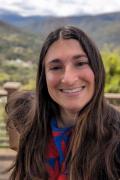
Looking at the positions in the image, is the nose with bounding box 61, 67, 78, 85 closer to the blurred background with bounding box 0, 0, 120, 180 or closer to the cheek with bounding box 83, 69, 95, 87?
the cheek with bounding box 83, 69, 95, 87

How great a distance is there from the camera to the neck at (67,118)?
1282 mm

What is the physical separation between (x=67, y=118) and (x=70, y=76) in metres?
0.16

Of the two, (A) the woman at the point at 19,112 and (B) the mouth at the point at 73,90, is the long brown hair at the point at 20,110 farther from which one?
(B) the mouth at the point at 73,90

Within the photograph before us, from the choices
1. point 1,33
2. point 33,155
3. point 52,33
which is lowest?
point 33,155

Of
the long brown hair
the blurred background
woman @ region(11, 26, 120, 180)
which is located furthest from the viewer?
the blurred background

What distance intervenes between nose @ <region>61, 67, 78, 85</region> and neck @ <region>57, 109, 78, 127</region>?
111mm

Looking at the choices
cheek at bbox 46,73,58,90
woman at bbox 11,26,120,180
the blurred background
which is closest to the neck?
woman at bbox 11,26,120,180

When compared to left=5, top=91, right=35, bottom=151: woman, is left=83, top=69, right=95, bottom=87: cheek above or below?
above

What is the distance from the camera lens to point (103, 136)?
1.21m

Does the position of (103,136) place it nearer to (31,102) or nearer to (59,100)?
(59,100)

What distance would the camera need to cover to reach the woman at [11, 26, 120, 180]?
1195 mm

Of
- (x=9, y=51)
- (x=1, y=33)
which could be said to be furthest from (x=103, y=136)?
(x=1, y=33)

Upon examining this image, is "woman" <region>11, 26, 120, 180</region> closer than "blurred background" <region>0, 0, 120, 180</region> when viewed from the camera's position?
Yes

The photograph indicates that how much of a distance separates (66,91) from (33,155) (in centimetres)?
27
